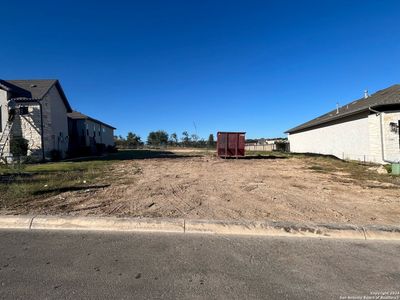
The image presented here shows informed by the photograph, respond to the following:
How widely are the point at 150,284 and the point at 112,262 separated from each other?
0.75 meters

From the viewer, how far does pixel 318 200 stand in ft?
21.5

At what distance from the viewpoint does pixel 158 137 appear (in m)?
82.5

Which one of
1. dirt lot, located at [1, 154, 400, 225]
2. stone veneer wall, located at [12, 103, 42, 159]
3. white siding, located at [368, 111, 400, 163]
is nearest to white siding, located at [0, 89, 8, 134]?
stone veneer wall, located at [12, 103, 42, 159]

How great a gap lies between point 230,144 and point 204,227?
18.4m

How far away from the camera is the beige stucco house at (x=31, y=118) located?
65.7ft

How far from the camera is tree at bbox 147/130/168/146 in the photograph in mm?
80512

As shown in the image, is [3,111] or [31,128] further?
[31,128]

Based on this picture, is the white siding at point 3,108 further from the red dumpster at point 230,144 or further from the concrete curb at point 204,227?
the concrete curb at point 204,227

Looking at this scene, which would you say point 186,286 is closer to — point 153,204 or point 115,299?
point 115,299

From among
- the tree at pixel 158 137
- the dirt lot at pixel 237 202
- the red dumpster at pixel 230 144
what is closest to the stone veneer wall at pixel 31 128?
the red dumpster at pixel 230 144

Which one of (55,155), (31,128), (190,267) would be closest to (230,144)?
(55,155)

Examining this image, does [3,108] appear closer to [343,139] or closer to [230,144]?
[230,144]

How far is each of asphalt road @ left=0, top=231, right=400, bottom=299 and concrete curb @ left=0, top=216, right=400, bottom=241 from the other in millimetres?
222

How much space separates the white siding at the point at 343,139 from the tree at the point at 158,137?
55.6 m
